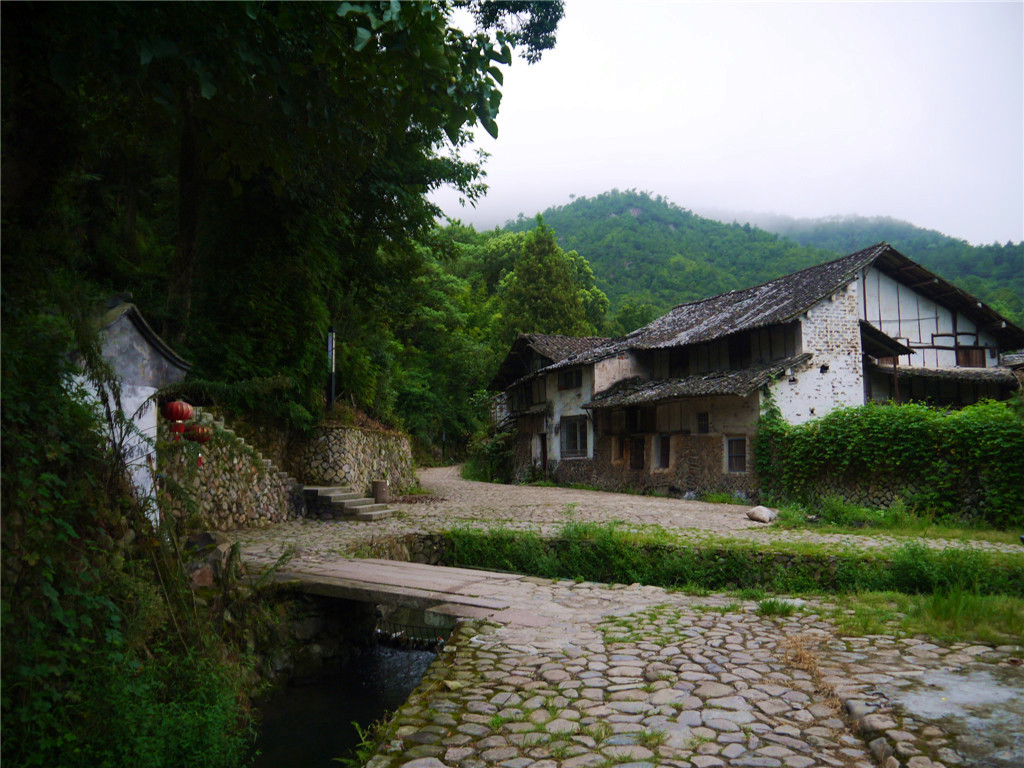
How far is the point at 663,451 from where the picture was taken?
914 inches

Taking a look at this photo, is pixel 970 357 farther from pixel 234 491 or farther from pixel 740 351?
pixel 234 491

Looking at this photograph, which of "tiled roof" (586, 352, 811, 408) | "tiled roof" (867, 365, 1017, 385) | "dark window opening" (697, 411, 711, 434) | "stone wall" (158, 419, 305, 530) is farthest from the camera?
"dark window opening" (697, 411, 711, 434)

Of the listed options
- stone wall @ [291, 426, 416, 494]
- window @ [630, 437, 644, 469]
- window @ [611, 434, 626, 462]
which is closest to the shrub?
window @ [630, 437, 644, 469]

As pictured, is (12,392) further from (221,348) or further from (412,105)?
(221,348)

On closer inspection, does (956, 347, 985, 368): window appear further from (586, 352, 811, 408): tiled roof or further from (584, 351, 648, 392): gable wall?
(584, 351, 648, 392): gable wall

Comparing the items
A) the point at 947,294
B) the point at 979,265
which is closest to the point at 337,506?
the point at 947,294

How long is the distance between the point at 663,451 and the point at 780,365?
545 cm

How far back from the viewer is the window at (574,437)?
27.2 m

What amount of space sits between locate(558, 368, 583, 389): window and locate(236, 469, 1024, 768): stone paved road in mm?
19998

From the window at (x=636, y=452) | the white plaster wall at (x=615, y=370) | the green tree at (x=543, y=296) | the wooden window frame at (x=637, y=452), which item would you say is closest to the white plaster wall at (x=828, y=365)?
the wooden window frame at (x=637, y=452)

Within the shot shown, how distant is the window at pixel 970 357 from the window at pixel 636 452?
422 inches

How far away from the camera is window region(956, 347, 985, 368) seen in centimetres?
2194

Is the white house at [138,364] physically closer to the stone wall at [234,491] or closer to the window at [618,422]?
→ the stone wall at [234,491]

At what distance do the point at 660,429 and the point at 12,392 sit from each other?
20.9m
